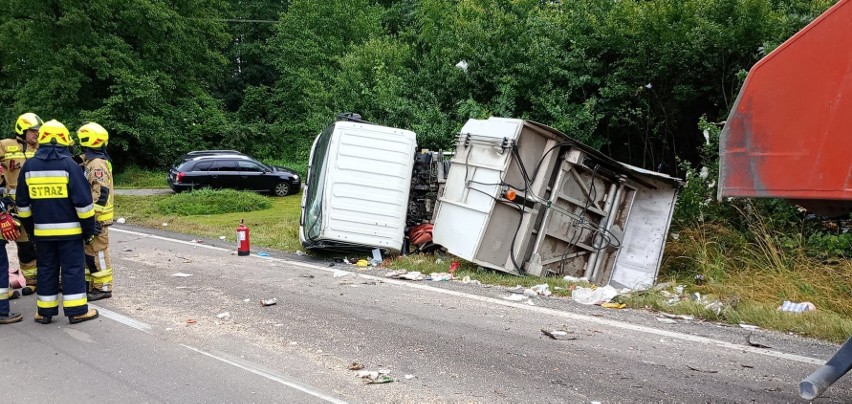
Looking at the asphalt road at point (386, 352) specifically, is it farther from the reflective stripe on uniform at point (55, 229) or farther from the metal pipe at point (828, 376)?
the metal pipe at point (828, 376)

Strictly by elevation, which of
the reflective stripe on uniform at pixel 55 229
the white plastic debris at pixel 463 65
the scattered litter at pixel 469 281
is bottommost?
the reflective stripe on uniform at pixel 55 229

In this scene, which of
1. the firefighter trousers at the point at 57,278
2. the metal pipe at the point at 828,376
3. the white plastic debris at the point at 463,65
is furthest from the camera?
the white plastic debris at the point at 463,65

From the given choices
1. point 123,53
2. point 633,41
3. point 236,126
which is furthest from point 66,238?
point 236,126

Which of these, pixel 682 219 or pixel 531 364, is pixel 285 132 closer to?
pixel 682 219

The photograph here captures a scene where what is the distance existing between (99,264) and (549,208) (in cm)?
524

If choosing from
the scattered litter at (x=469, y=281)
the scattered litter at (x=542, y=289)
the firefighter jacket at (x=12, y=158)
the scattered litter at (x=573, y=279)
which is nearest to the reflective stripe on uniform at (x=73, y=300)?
the firefighter jacket at (x=12, y=158)

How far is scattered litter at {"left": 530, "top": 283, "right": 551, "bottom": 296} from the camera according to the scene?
253 inches

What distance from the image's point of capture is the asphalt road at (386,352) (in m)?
3.74

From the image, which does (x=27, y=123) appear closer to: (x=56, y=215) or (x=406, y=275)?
(x=56, y=215)

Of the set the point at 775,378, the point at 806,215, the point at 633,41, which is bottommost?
the point at 775,378

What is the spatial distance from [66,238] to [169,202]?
10.9 meters

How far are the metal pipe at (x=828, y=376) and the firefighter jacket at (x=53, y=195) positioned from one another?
5.56 m

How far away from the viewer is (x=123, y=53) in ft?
86.1

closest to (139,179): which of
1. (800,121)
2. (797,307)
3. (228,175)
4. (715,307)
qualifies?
(228,175)
